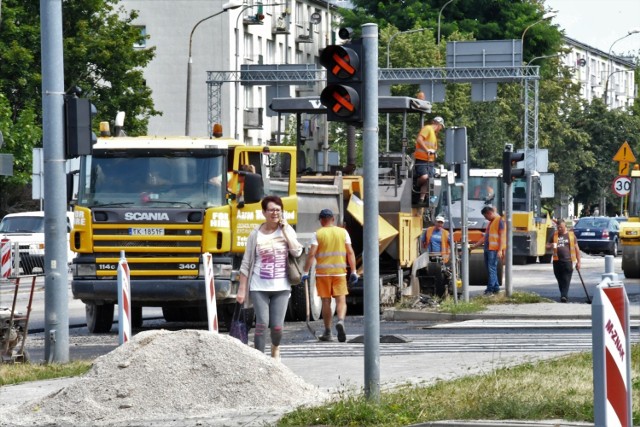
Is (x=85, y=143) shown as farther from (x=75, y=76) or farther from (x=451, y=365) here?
(x=75, y=76)

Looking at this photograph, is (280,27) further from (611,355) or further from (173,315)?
(611,355)

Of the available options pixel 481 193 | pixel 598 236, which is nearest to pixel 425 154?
pixel 481 193

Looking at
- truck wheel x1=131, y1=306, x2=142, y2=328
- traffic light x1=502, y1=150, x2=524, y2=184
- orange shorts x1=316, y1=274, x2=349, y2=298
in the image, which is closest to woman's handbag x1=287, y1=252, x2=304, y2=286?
orange shorts x1=316, y1=274, x2=349, y2=298

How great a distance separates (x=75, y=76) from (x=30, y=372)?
148 feet

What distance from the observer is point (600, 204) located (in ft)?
339

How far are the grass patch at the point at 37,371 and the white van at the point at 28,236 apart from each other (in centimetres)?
2305

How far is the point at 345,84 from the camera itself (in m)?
11.1

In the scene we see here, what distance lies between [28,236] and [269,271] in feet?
88.9

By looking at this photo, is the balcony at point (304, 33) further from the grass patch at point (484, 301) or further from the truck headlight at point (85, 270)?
the truck headlight at point (85, 270)

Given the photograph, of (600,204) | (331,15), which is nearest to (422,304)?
(331,15)

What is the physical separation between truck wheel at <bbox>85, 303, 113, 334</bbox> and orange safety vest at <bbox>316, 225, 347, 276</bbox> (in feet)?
14.1

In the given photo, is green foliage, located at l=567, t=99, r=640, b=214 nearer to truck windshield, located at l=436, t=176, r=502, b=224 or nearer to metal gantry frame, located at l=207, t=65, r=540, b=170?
truck windshield, located at l=436, t=176, r=502, b=224

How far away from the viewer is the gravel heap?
38.4 ft

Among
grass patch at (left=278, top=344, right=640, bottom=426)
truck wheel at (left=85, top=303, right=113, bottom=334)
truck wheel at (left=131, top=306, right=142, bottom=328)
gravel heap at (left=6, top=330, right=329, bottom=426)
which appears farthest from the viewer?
truck wheel at (left=131, top=306, right=142, bottom=328)
